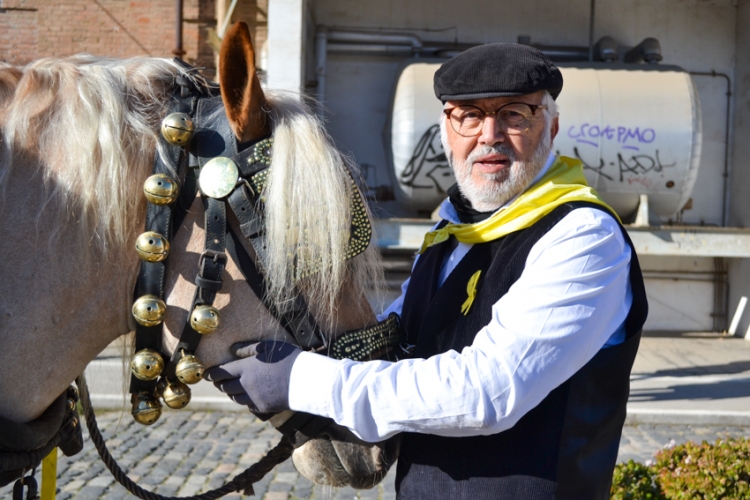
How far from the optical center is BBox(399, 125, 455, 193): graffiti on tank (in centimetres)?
758

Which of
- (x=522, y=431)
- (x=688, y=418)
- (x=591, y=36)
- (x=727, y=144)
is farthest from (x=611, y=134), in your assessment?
(x=522, y=431)

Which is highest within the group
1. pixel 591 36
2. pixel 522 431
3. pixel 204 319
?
→ pixel 591 36

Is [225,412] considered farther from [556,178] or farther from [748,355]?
[748,355]

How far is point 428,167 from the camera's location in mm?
7680

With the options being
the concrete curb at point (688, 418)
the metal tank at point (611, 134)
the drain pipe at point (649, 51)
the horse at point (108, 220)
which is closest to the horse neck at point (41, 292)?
the horse at point (108, 220)

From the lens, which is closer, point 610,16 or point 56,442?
point 56,442

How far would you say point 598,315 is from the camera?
137 centimetres

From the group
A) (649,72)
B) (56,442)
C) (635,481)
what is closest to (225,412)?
(635,481)

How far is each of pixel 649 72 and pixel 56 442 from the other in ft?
26.4

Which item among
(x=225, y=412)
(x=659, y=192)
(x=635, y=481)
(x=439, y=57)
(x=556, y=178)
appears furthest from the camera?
(x=439, y=57)

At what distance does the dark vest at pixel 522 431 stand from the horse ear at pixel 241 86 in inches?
23.8

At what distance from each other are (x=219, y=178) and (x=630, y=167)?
724cm

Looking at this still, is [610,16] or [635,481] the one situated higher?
[610,16]

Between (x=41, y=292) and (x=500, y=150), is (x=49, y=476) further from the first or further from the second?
(x=500, y=150)
